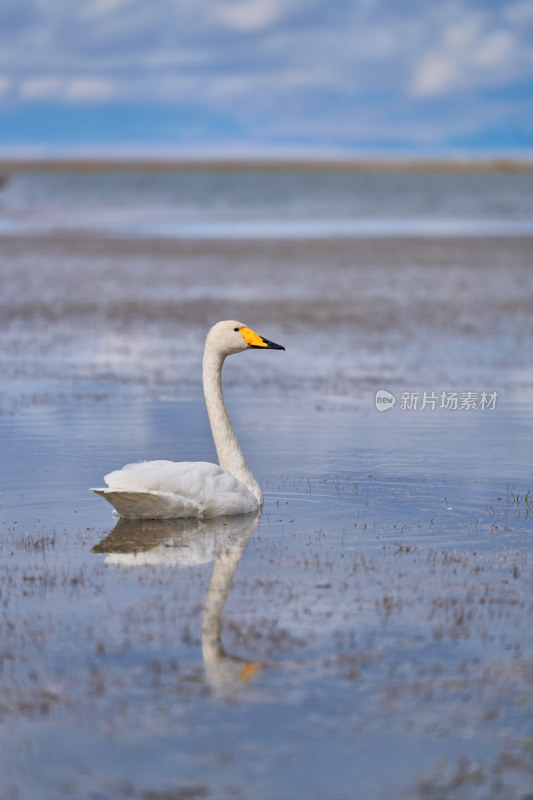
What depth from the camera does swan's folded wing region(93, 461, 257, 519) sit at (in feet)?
29.3

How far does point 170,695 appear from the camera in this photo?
5848 millimetres

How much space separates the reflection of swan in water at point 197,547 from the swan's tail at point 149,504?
0.07 metres

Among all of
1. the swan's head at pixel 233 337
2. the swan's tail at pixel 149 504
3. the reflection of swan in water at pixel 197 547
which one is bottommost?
the reflection of swan in water at pixel 197 547

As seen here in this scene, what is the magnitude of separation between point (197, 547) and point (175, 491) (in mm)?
600

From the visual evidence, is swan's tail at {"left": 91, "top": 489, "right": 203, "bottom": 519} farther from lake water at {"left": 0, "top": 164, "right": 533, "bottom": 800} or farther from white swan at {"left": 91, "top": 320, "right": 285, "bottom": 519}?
lake water at {"left": 0, "top": 164, "right": 533, "bottom": 800}

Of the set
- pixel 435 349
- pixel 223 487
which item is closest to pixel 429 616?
pixel 223 487

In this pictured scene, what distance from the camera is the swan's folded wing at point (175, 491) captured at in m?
8.93

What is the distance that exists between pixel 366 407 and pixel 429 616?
25.1 feet

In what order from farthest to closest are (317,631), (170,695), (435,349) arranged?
1. (435,349)
2. (317,631)
3. (170,695)

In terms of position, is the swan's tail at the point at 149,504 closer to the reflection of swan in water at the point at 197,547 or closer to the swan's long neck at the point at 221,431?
the reflection of swan in water at the point at 197,547

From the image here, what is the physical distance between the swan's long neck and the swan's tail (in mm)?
638

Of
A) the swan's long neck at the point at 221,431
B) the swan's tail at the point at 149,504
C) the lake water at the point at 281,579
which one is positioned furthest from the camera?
the swan's long neck at the point at 221,431

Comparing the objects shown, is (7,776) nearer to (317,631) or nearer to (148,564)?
(317,631)

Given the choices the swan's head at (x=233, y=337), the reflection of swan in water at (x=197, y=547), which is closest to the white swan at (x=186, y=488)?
the reflection of swan in water at (x=197, y=547)
